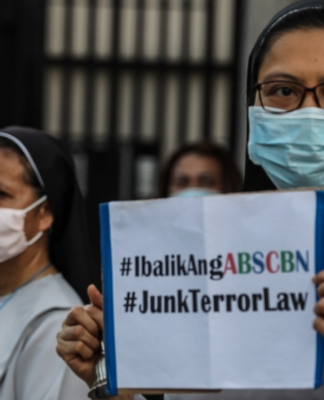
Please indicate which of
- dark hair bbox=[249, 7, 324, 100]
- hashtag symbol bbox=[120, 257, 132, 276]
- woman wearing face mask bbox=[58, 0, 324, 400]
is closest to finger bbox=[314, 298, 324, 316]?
woman wearing face mask bbox=[58, 0, 324, 400]

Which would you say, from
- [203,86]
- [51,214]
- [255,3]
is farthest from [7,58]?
[51,214]

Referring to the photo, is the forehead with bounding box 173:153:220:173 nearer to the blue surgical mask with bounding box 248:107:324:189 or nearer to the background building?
the blue surgical mask with bounding box 248:107:324:189

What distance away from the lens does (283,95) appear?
7.20 feet

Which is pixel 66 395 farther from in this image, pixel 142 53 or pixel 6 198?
pixel 142 53

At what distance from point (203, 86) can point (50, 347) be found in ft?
25.4

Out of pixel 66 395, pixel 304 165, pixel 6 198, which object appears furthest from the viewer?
pixel 6 198

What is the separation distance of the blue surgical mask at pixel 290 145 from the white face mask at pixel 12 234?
1108 mm

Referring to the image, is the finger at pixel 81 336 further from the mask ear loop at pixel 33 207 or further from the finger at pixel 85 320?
the mask ear loop at pixel 33 207

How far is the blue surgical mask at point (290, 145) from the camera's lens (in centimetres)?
215

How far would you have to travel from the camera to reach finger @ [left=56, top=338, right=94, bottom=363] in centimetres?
209

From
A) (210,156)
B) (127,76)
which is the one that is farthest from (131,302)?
(127,76)

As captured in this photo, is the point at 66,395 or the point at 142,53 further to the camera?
the point at 142,53

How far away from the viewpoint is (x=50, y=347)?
2.81 m

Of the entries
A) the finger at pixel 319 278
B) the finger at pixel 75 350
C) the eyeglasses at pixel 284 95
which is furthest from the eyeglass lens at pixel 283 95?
the finger at pixel 75 350
